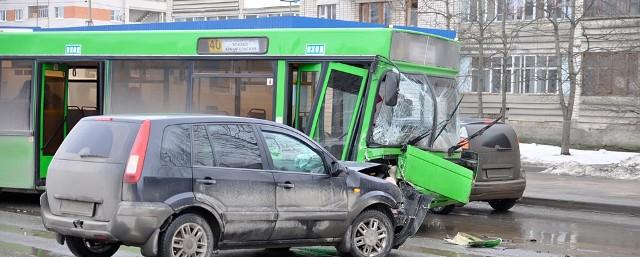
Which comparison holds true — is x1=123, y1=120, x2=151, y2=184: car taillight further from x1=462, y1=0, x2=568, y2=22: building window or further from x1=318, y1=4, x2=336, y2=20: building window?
x1=318, y1=4, x2=336, y2=20: building window

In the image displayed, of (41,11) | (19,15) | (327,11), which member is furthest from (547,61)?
(19,15)

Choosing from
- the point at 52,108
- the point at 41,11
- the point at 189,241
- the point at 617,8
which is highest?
the point at 41,11

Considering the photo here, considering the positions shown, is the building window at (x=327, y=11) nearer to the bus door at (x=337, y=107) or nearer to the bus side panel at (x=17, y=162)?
the bus side panel at (x=17, y=162)

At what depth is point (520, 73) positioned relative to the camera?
1535 inches

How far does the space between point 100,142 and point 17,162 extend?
22.1 feet

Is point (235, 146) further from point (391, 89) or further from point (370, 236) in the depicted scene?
point (391, 89)

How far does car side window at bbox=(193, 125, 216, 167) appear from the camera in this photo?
26.0ft

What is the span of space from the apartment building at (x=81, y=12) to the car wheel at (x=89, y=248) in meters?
74.4

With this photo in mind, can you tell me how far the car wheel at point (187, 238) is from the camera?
7578mm

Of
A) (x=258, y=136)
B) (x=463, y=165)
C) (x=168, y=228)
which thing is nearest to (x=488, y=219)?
(x=463, y=165)

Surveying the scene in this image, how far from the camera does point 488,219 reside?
14.0 m

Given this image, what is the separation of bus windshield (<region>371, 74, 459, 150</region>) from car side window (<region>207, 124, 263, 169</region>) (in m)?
3.33

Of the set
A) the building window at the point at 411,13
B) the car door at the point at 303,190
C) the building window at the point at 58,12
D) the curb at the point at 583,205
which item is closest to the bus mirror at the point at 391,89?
the car door at the point at 303,190

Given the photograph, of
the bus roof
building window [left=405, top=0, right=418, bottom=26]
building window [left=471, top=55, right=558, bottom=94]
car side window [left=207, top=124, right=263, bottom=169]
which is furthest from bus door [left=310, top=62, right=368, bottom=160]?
Result: building window [left=405, top=0, right=418, bottom=26]
